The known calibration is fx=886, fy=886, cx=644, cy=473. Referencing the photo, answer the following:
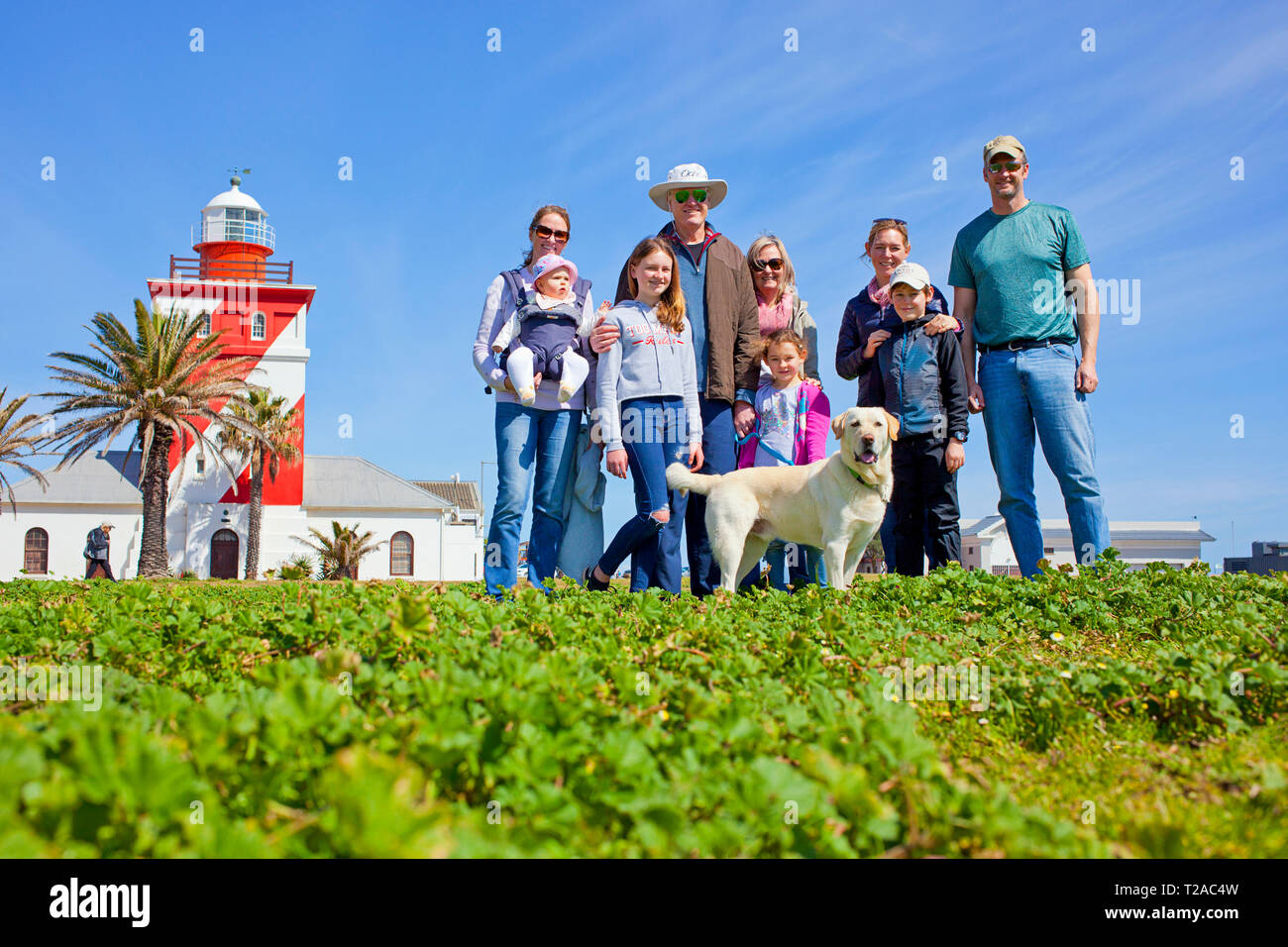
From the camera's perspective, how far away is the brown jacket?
292 inches

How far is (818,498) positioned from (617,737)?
516 centimetres

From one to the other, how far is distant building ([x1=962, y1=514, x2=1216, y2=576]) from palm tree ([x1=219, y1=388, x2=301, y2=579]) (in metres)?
31.6

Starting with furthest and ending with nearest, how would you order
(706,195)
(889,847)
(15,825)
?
1. (706,195)
2. (889,847)
3. (15,825)

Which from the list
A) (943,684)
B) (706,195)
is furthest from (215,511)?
(943,684)

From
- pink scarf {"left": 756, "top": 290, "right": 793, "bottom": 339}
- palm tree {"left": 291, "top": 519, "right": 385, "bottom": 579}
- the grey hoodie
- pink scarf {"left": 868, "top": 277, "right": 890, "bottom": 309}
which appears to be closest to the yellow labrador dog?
the grey hoodie

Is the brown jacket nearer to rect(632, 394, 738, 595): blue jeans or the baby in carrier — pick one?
rect(632, 394, 738, 595): blue jeans

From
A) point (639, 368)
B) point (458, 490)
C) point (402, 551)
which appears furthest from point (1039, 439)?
point (458, 490)

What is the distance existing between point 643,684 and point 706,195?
6.32 meters

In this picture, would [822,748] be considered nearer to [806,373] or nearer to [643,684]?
[643,684]

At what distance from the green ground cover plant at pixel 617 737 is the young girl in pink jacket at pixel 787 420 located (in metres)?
3.78

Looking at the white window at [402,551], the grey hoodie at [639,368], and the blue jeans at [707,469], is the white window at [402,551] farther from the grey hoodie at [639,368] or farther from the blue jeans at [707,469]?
the grey hoodie at [639,368]

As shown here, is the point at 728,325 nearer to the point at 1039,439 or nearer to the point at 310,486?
the point at 1039,439

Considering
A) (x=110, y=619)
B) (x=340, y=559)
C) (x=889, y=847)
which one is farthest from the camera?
(x=340, y=559)
